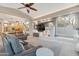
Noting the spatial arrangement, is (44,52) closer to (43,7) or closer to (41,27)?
(41,27)

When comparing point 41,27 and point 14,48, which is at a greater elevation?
point 41,27

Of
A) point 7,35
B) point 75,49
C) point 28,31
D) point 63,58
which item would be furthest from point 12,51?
point 75,49

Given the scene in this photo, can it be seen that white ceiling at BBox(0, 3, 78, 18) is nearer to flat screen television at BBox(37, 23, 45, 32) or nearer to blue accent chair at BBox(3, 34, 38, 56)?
flat screen television at BBox(37, 23, 45, 32)

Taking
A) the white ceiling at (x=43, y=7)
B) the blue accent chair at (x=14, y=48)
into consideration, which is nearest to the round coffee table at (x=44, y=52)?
the blue accent chair at (x=14, y=48)

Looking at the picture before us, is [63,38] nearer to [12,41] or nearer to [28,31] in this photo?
[28,31]

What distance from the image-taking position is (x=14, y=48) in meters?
1.88

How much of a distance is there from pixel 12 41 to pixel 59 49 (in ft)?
2.49

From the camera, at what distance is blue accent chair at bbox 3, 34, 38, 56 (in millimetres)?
1857

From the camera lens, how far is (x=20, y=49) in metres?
1.89

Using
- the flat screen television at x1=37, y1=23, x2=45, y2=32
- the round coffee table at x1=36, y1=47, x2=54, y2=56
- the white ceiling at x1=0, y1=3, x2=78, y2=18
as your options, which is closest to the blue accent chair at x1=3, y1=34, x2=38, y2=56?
the round coffee table at x1=36, y1=47, x2=54, y2=56

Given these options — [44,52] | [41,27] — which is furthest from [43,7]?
[44,52]

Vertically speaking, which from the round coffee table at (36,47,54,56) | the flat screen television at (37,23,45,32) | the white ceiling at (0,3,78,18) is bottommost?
the round coffee table at (36,47,54,56)

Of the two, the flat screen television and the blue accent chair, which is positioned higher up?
the flat screen television

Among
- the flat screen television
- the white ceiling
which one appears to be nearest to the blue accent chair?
the flat screen television
